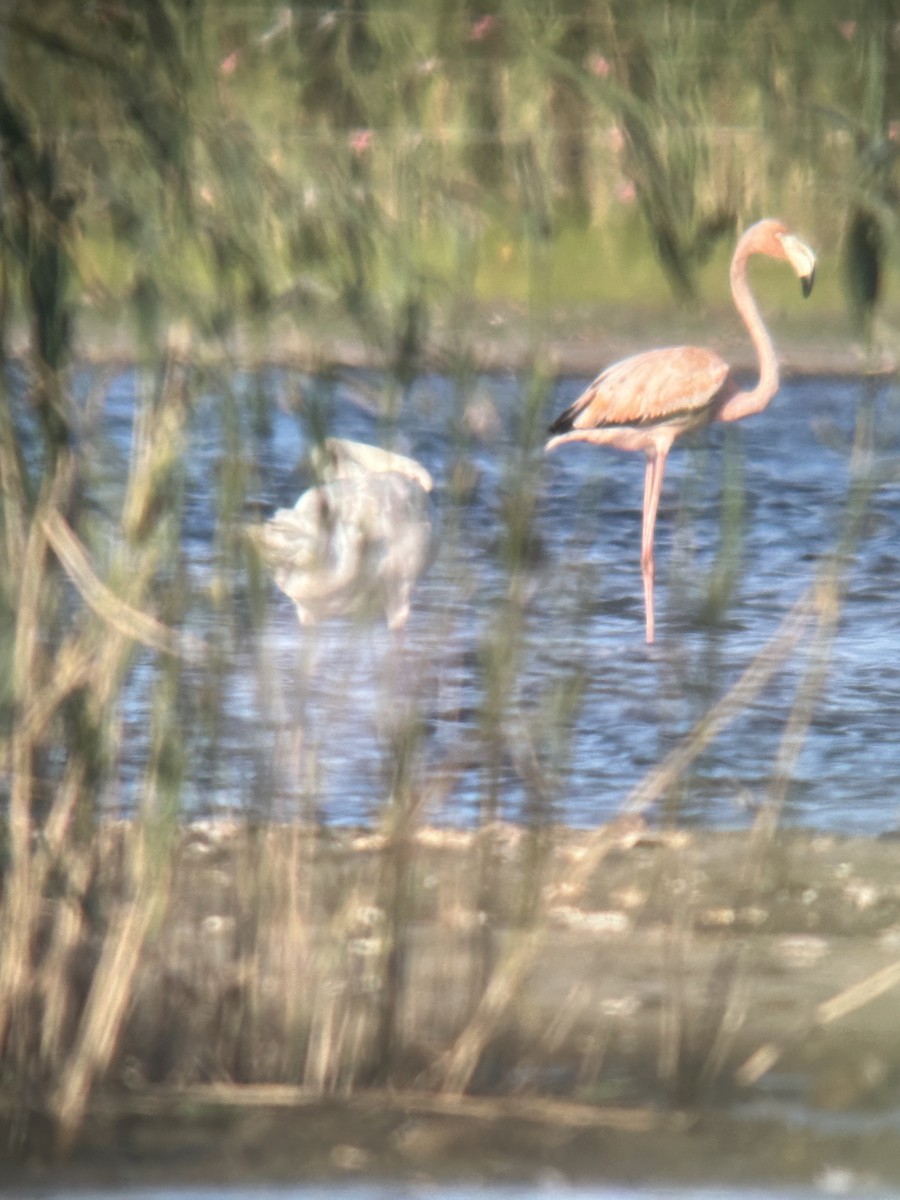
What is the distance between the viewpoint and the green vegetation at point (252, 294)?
195 centimetres

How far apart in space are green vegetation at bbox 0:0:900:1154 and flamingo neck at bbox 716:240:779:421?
8.24 ft

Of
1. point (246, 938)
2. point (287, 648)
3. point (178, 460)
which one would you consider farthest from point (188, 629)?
point (287, 648)

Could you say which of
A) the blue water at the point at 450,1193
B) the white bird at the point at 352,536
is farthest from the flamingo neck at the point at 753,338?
the blue water at the point at 450,1193

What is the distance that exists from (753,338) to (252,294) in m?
4.19

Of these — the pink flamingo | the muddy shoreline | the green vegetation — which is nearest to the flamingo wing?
the pink flamingo

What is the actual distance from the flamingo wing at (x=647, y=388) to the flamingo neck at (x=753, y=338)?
0.40ft

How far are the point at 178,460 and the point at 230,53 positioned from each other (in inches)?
15.4

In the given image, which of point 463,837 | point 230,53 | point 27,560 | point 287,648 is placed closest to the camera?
point 27,560

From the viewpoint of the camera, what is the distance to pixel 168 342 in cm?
196

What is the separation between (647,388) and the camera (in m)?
6.12

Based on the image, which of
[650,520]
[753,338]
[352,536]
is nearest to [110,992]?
[352,536]

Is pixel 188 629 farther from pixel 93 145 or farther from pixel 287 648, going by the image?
pixel 287 648

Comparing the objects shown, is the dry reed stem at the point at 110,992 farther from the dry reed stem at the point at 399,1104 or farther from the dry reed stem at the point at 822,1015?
the dry reed stem at the point at 822,1015

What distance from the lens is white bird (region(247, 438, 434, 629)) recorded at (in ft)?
6.72
